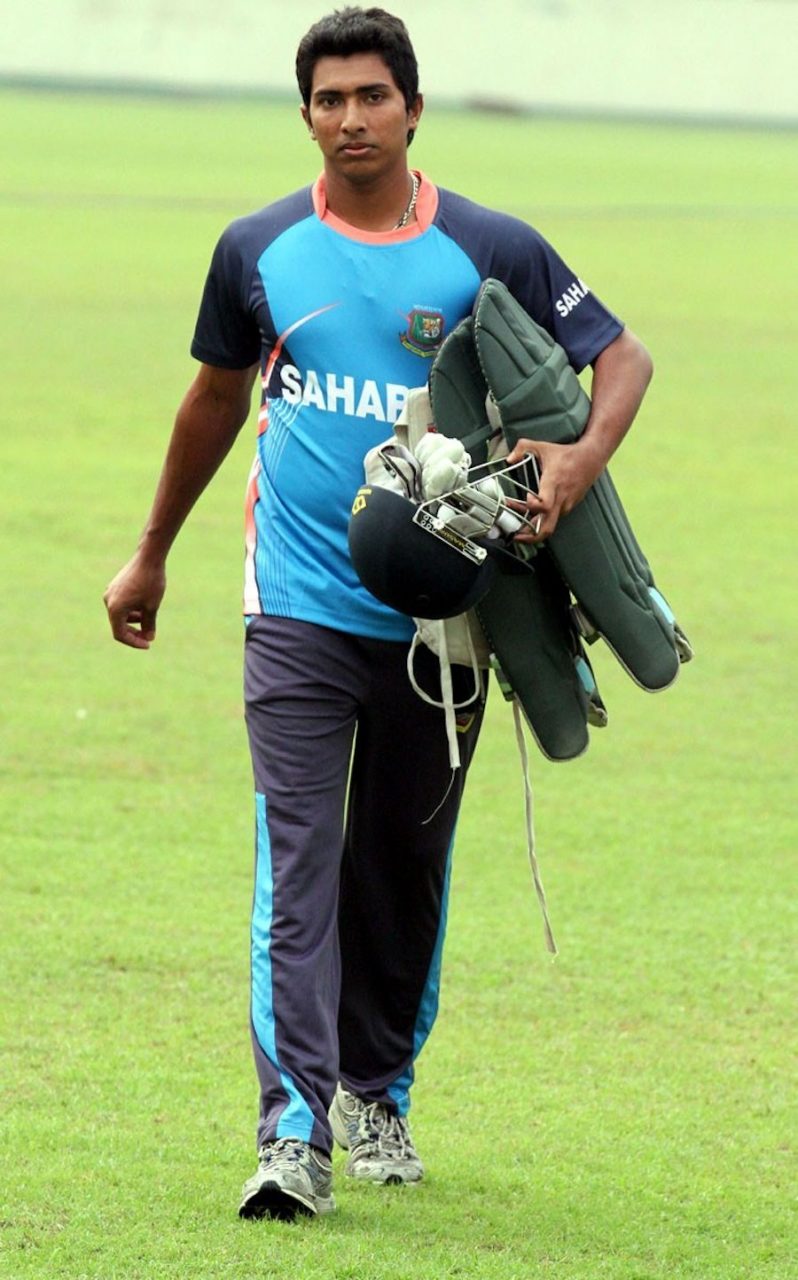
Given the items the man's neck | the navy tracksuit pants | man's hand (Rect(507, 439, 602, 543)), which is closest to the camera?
man's hand (Rect(507, 439, 602, 543))

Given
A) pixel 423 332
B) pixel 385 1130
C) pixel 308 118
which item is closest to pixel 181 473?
pixel 423 332

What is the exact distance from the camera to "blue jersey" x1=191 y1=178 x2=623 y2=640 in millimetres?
4305

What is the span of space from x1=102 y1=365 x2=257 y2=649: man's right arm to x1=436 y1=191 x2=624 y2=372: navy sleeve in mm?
499

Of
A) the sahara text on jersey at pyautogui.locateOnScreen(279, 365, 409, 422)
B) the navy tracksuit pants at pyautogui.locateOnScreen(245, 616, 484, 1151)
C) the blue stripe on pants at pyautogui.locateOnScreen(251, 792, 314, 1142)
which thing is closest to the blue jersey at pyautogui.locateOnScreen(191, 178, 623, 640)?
the sahara text on jersey at pyautogui.locateOnScreen(279, 365, 409, 422)

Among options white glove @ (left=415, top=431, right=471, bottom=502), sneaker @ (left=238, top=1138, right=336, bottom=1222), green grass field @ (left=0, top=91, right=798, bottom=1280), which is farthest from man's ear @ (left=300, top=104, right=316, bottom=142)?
green grass field @ (left=0, top=91, right=798, bottom=1280)

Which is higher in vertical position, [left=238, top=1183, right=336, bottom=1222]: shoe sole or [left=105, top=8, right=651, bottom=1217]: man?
[left=105, top=8, right=651, bottom=1217]: man

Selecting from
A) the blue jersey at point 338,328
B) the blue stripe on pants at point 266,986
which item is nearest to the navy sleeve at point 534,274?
the blue jersey at point 338,328

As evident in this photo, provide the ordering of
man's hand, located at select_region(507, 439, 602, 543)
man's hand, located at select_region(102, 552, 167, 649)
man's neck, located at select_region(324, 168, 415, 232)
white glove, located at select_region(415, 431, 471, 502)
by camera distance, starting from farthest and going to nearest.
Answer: man's hand, located at select_region(102, 552, 167, 649)
man's neck, located at select_region(324, 168, 415, 232)
man's hand, located at select_region(507, 439, 602, 543)
white glove, located at select_region(415, 431, 471, 502)

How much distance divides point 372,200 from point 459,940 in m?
2.41

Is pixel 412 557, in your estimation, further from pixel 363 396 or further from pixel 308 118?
pixel 308 118

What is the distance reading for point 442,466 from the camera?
13.1ft

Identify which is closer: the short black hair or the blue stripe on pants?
the blue stripe on pants

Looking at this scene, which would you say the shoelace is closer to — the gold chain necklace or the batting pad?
the batting pad

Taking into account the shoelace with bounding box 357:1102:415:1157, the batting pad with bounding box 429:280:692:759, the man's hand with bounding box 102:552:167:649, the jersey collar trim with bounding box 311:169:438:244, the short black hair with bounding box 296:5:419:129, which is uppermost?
the short black hair with bounding box 296:5:419:129
